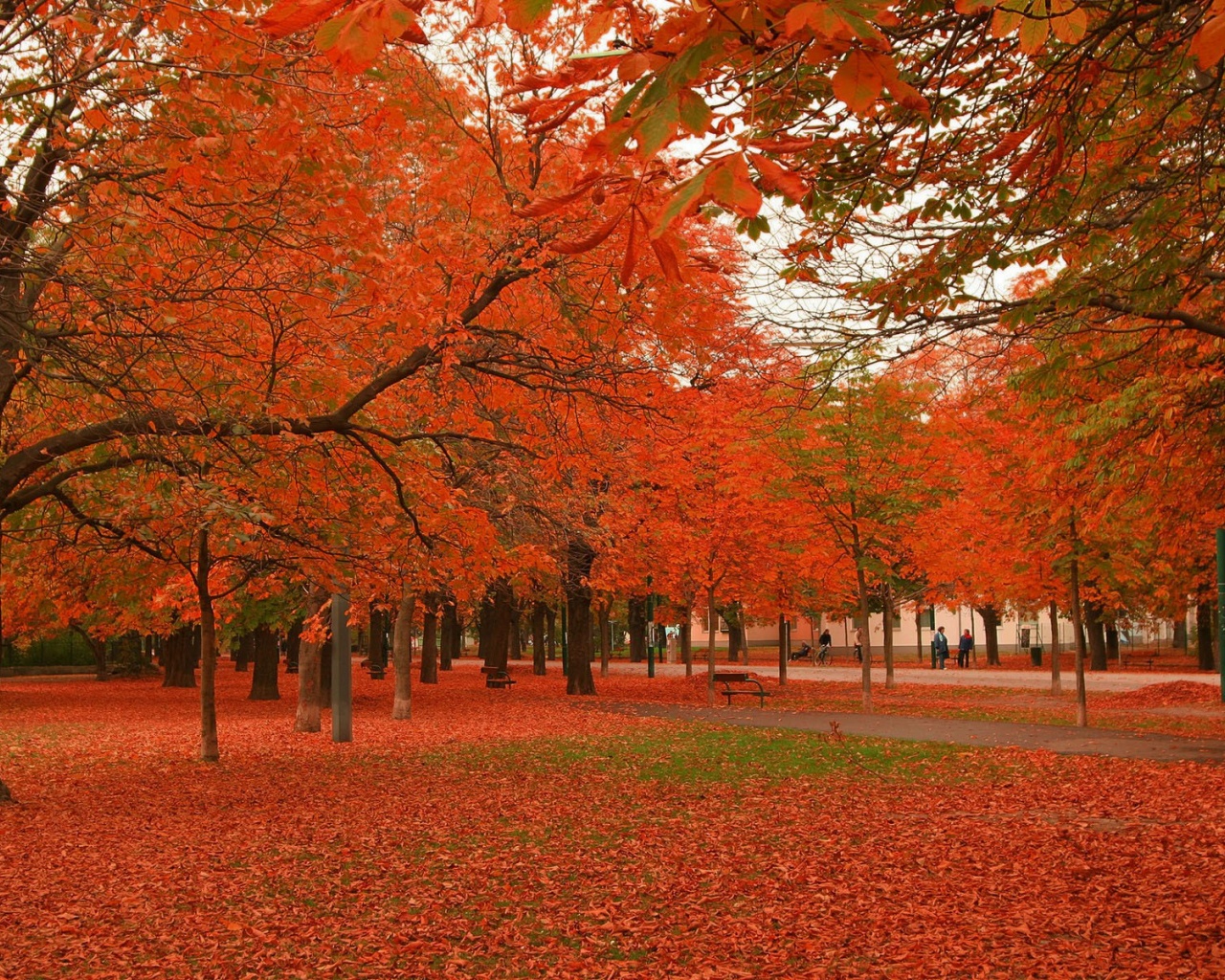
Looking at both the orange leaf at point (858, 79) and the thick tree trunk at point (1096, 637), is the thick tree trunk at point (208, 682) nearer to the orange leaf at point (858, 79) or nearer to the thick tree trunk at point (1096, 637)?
the orange leaf at point (858, 79)

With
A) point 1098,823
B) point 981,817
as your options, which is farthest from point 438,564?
point 1098,823

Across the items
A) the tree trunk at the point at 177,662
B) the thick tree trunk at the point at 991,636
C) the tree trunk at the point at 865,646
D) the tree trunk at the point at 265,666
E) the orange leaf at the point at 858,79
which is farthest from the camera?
the thick tree trunk at the point at 991,636

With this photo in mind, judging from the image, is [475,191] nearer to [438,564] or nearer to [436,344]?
[436,344]

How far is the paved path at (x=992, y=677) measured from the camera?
30953 millimetres

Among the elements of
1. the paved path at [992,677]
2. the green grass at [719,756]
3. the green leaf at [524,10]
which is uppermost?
the green leaf at [524,10]

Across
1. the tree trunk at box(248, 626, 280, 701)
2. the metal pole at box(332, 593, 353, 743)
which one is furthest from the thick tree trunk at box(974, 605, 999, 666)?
the metal pole at box(332, 593, 353, 743)

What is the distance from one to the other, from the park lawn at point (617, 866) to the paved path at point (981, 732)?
1333mm

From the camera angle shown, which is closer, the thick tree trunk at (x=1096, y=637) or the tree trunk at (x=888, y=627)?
the tree trunk at (x=888, y=627)

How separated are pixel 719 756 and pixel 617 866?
22.5 ft

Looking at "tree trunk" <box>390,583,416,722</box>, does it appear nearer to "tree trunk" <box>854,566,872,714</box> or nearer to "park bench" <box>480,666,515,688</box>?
"park bench" <box>480,666,515,688</box>

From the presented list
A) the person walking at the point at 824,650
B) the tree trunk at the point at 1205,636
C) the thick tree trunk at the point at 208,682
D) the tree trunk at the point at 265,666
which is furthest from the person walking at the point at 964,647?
the thick tree trunk at the point at 208,682

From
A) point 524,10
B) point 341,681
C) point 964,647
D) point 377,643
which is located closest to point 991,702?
point 341,681

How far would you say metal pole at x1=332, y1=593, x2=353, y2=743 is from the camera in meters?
16.4

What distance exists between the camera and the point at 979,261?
694 centimetres
